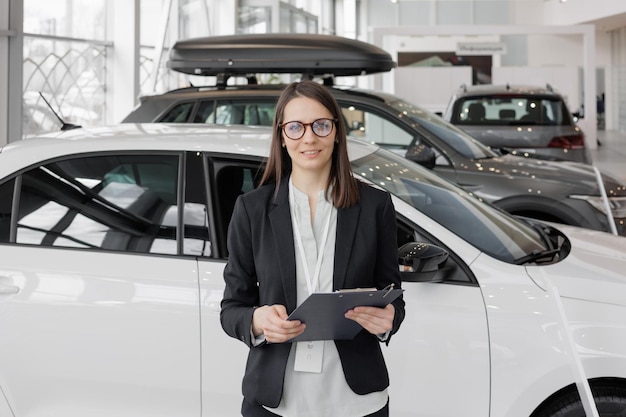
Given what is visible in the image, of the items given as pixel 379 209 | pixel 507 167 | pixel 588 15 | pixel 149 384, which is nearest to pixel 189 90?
pixel 507 167

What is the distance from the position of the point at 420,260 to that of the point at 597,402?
2.41 ft

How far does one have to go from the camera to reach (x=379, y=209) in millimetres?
2203

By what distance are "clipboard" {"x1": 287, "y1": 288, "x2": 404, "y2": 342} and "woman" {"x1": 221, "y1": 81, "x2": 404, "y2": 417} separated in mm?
73

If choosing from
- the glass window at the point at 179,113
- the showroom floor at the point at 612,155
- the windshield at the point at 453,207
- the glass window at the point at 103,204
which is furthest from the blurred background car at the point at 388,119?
the showroom floor at the point at 612,155

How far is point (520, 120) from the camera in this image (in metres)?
10.5

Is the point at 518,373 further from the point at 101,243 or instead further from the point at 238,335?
the point at 101,243

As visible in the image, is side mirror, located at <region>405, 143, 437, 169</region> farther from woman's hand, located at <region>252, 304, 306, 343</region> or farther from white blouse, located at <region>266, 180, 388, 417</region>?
woman's hand, located at <region>252, 304, 306, 343</region>

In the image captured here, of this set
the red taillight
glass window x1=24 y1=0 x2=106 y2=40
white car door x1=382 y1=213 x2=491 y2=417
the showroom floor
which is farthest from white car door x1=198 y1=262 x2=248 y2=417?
the showroom floor

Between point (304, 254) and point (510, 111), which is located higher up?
point (510, 111)

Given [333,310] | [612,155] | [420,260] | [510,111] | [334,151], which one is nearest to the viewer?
[333,310]

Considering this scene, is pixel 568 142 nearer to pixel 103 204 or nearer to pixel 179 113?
pixel 179 113

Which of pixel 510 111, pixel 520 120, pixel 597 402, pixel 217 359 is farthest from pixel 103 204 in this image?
pixel 510 111

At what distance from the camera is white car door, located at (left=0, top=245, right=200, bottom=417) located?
3.12 meters

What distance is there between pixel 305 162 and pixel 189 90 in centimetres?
489
